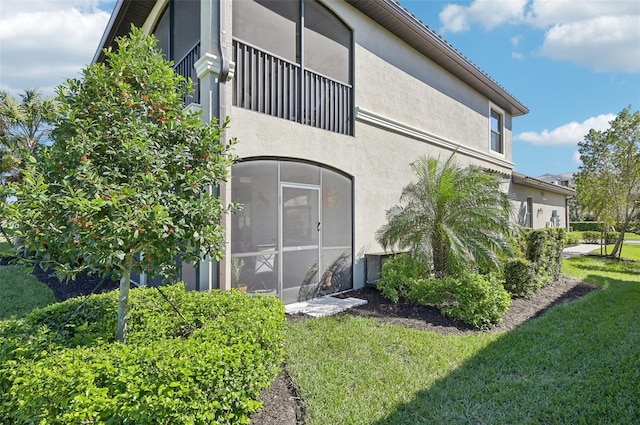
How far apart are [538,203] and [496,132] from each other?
6552 mm

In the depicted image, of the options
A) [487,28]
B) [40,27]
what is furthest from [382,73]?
[40,27]

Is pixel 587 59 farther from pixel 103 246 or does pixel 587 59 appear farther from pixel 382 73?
pixel 103 246

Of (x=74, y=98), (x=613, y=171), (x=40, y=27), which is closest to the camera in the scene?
(x=74, y=98)

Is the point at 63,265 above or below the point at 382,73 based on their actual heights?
below

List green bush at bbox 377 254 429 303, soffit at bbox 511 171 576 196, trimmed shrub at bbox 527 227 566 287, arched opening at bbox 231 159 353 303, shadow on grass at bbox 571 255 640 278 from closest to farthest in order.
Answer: arched opening at bbox 231 159 353 303 → green bush at bbox 377 254 429 303 → trimmed shrub at bbox 527 227 566 287 → shadow on grass at bbox 571 255 640 278 → soffit at bbox 511 171 576 196

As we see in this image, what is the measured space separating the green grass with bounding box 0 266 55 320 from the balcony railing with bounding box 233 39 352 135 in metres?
5.79

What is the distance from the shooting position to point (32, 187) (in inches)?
124

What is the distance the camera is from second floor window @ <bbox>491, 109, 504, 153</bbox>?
1620 centimetres

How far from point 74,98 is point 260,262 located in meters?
4.30

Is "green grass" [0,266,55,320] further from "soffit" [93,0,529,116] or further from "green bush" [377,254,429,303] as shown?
"green bush" [377,254,429,303]

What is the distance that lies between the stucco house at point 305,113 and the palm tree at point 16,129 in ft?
30.7

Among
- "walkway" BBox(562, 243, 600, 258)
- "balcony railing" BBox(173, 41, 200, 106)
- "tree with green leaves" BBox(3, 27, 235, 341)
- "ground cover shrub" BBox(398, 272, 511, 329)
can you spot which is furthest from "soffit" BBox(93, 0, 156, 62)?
"walkway" BBox(562, 243, 600, 258)

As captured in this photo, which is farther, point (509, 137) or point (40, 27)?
point (509, 137)

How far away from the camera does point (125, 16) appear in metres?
9.62
